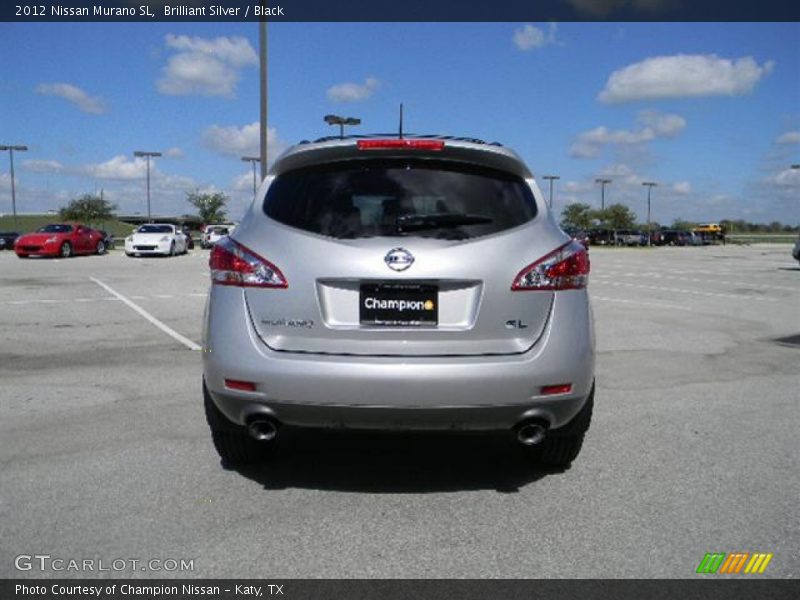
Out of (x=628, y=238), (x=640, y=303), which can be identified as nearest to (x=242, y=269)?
(x=640, y=303)

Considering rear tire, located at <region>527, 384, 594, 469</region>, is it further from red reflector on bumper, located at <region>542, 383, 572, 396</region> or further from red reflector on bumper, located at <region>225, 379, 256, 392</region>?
red reflector on bumper, located at <region>225, 379, 256, 392</region>

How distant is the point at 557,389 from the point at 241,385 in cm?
153

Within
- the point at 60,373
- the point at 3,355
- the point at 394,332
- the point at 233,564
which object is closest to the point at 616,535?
the point at 394,332

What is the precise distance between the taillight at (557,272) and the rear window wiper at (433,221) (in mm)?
348

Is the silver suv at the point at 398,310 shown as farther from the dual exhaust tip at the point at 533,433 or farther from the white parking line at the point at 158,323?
the white parking line at the point at 158,323

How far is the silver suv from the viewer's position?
344cm

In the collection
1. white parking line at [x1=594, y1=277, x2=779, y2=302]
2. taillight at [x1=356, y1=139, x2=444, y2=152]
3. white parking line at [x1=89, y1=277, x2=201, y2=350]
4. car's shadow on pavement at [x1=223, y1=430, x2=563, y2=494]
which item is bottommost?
car's shadow on pavement at [x1=223, y1=430, x2=563, y2=494]

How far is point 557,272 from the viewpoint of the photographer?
364 centimetres

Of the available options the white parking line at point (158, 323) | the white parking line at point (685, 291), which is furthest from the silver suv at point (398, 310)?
the white parking line at point (685, 291)

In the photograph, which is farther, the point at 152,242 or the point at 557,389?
the point at 152,242

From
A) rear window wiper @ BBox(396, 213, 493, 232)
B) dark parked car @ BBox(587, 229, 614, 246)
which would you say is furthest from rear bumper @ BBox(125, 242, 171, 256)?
dark parked car @ BBox(587, 229, 614, 246)

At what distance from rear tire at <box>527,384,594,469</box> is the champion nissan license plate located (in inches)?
37.8

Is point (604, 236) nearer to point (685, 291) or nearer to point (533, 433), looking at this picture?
point (685, 291)
